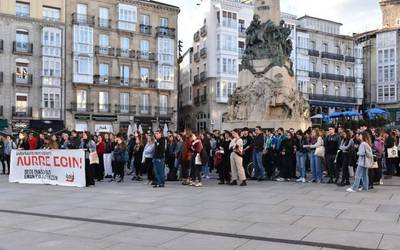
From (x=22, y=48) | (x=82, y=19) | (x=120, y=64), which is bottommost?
(x=120, y=64)

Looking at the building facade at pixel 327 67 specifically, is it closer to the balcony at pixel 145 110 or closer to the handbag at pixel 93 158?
the balcony at pixel 145 110

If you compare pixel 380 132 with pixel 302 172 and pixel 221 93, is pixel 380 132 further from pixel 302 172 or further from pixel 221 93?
pixel 221 93

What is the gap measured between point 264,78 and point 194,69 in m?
40.8

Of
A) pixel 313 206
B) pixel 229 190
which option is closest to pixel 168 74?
pixel 229 190

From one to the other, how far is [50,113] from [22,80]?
393 cm

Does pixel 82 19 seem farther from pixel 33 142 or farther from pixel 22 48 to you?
pixel 33 142

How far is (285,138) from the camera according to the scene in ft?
54.7

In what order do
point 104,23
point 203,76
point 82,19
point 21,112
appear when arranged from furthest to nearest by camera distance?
point 203,76, point 104,23, point 82,19, point 21,112

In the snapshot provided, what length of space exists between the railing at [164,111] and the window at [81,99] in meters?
7.95

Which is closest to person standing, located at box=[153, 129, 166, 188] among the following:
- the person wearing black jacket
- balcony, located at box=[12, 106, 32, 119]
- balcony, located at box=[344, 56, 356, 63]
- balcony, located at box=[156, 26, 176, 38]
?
the person wearing black jacket

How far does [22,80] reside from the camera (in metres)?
47.5

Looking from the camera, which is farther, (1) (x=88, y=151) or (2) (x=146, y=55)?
(2) (x=146, y=55)

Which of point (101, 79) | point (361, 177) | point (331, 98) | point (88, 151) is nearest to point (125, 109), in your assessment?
point (101, 79)

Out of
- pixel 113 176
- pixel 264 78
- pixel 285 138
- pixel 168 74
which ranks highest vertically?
pixel 168 74
